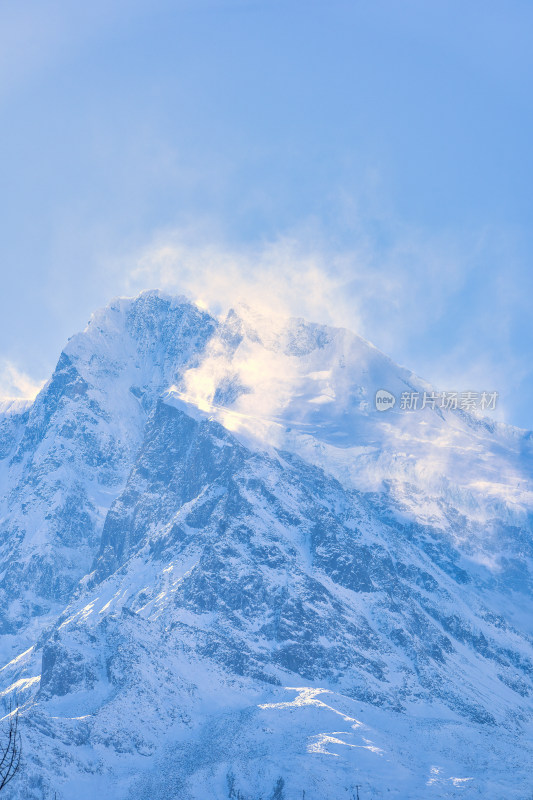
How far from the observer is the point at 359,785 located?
196 meters

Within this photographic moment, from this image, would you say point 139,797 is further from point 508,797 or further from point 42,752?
point 508,797

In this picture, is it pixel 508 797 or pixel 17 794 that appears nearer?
pixel 17 794

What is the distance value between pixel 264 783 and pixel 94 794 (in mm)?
34844

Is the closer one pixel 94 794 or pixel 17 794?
pixel 17 794

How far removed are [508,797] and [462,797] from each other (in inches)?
381

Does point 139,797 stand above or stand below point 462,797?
below

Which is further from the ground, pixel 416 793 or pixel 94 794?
pixel 416 793

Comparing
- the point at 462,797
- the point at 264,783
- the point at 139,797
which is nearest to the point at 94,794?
the point at 139,797

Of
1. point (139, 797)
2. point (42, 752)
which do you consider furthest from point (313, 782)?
point (42, 752)

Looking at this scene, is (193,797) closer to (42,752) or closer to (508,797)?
(42,752)

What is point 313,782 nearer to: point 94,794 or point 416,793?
point 416,793

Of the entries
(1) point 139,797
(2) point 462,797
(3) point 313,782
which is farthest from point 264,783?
(2) point 462,797

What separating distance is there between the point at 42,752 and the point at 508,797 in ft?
316

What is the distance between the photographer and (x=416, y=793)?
647 feet
